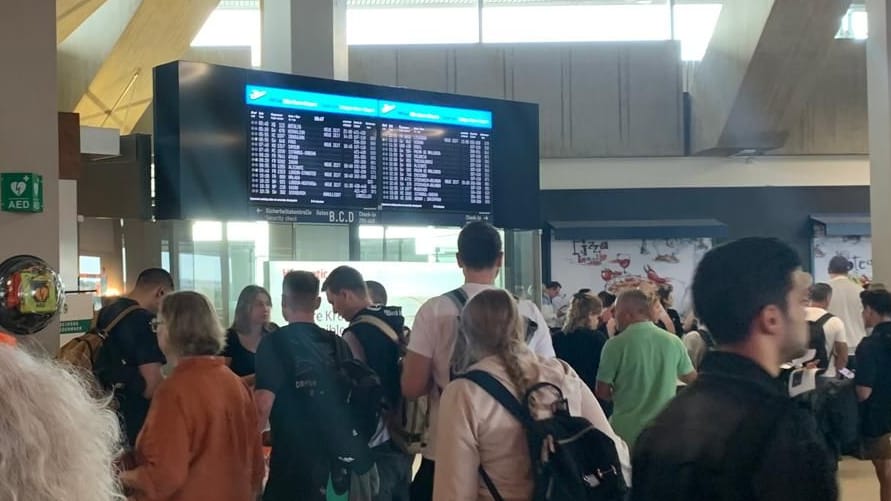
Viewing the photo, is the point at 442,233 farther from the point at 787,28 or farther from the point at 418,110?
the point at 787,28

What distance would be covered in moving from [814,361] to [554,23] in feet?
27.5

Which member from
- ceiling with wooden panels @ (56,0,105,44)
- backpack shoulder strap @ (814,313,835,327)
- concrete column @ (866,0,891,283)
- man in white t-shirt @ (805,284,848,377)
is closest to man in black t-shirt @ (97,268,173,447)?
backpack shoulder strap @ (814,313,835,327)

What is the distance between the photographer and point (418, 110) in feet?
18.9

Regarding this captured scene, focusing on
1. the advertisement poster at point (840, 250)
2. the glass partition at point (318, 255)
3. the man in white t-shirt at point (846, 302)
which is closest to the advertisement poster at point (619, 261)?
the advertisement poster at point (840, 250)

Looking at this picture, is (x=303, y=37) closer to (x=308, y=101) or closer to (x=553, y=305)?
(x=308, y=101)

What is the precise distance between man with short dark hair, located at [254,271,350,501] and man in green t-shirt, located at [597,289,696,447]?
1.66m

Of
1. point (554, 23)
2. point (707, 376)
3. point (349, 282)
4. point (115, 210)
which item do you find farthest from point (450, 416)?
point (554, 23)

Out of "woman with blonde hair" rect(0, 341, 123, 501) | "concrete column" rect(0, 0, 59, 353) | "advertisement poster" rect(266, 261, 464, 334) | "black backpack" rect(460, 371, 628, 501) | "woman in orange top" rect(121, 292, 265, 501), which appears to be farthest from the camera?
Result: "advertisement poster" rect(266, 261, 464, 334)

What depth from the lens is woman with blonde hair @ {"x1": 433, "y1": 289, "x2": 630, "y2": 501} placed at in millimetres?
2506

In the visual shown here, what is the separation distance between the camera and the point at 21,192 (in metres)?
3.93

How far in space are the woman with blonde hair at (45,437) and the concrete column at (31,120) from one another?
324cm

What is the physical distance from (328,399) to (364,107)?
2476 millimetres

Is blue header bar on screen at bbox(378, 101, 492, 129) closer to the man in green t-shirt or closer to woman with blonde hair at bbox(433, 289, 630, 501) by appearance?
the man in green t-shirt

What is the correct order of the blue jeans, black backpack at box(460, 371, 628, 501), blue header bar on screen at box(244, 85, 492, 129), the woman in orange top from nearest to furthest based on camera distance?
black backpack at box(460, 371, 628, 501) → the woman in orange top → the blue jeans → blue header bar on screen at box(244, 85, 492, 129)
